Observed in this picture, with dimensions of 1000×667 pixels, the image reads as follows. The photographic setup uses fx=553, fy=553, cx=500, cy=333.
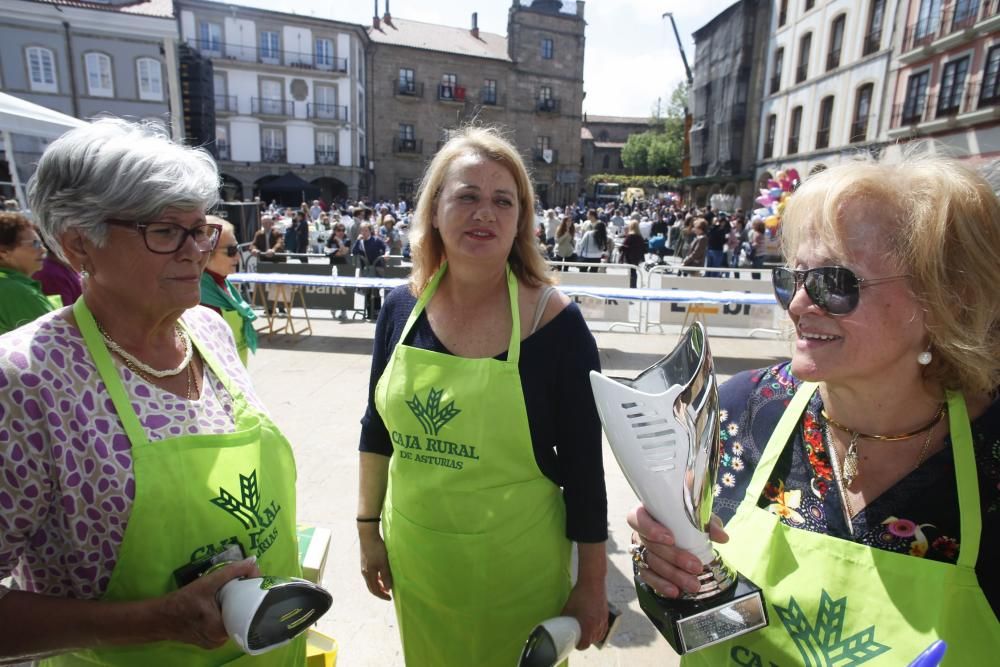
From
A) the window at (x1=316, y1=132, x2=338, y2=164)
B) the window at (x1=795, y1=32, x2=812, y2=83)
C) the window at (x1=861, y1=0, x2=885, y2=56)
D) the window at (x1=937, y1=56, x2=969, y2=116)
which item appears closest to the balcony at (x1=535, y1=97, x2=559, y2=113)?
the window at (x1=316, y1=132, x2=338, y2=164)

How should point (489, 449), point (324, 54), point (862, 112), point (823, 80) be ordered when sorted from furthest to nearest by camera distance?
point (324, 54)
point (823, 80)
point (862, 112)
point (489, 449)

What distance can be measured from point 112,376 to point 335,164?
3920cm

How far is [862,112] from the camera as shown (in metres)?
22.0

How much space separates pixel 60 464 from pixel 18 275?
312cm

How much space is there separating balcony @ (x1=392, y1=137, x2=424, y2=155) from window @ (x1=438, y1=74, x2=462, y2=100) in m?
3.89

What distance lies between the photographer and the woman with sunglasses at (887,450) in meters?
1.03

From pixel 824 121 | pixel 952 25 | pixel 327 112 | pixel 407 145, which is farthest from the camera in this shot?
pixel 407 145

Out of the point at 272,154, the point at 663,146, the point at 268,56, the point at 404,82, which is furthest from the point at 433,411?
the point at 663,146

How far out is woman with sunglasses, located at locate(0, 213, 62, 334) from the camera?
10.6ft

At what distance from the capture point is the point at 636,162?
59.1 m

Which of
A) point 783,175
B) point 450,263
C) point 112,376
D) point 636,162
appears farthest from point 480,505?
point 636,162

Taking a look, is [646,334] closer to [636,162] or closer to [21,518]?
[21,518]

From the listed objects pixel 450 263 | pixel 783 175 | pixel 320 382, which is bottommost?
pixel 320 382

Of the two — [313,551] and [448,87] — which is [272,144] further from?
[313,551]
